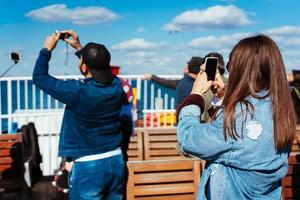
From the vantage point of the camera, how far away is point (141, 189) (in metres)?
3.29

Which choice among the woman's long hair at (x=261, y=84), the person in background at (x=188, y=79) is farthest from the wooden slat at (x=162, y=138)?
the woman's long hair at (x=261, y=84)

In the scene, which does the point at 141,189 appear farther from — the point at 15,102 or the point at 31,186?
the point at 15,102

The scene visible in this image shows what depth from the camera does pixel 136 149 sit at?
4.84 meters

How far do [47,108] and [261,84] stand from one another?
5.01 metres

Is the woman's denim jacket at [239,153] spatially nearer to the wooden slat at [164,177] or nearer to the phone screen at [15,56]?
the wooden slat at [164,177]

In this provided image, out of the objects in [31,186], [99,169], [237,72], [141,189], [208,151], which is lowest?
[31,186]

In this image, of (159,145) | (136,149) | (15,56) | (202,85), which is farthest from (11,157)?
(202,85)

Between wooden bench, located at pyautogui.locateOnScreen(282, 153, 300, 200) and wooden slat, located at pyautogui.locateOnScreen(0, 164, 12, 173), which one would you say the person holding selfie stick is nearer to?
wooden bench, located at pyautogui.locateOnScreen(282, 153, 300, 200)

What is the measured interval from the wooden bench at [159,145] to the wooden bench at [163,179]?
1.43 m

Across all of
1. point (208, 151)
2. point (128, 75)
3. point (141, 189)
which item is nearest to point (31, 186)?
point (141, 189)

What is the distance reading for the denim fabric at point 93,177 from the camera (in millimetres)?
3027

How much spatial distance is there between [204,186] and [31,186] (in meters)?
3.08

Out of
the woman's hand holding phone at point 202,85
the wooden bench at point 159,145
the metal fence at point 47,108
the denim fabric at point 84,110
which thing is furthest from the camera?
the metal fence at point 47,108

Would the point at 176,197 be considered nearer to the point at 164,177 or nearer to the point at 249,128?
the point at 164,177
